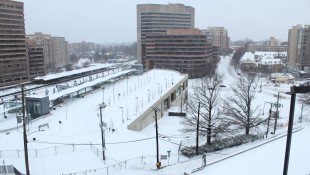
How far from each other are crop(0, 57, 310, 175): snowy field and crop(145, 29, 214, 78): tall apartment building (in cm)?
5850

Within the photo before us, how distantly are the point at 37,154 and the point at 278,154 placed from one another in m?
17.8

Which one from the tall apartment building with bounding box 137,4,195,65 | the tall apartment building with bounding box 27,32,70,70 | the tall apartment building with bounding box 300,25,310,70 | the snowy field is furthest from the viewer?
the tall apartment building with bounding box 27,32,70,70

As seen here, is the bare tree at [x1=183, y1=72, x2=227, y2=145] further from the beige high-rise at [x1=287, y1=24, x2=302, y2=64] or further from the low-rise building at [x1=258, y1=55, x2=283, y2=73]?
the beige high-rise at [x1=287, y1=24, x2=302, y2=64]

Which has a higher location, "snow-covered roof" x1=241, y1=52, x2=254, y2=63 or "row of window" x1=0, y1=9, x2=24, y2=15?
"row of window" x1=0, y1=9, x2=24, y2=15

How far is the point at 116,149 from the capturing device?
2519 cm

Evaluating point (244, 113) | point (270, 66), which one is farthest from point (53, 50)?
point (244, 113)

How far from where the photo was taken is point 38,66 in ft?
319

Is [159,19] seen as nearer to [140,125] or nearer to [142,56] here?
[142,56]

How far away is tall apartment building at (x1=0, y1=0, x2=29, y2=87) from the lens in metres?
77.9

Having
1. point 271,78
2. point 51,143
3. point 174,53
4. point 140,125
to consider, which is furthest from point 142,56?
point 51,143

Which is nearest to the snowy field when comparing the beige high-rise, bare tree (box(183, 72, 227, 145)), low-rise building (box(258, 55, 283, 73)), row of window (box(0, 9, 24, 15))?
bare tree (box(183, 72, 227, 145))

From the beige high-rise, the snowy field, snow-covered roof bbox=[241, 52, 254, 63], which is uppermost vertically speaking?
the beige high-rise

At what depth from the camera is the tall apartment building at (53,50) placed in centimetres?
14054

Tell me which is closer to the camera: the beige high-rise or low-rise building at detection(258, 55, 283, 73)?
low-rise building at detection(258, 55, 283, 73)
